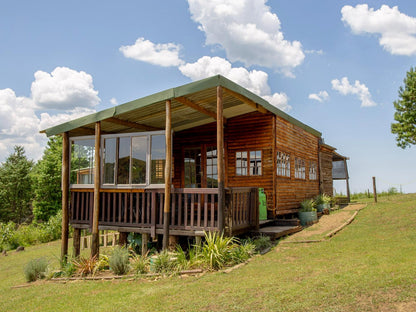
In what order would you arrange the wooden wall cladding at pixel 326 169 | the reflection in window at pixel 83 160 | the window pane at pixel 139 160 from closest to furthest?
the window pane at pixel 139 160 → the reflection in window at pixel 83 160 → the wooden wall cladding at pixel 326 169

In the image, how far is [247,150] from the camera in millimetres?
12891

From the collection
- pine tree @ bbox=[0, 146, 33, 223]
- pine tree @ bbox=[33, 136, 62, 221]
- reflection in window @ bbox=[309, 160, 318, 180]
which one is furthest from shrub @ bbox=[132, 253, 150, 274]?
pine tree @ bbox=[0, 146, 33, 223]

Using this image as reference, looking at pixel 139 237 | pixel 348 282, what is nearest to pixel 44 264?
pixel 139 237

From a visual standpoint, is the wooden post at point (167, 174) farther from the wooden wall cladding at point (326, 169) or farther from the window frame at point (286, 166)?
the wooden wall cladding at point (326, 169)

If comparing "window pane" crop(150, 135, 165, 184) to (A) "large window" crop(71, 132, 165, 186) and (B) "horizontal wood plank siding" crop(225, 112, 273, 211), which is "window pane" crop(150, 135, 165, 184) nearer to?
(A) "large window" crop(71, 132, 165, 186)

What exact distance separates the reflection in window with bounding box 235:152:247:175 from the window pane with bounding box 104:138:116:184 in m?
4.87

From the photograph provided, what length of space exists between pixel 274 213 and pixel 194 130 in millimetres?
4306

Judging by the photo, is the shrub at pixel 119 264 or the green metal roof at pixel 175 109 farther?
the green metal roof at pixel 175 109

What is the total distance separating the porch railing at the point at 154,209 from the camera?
838cm

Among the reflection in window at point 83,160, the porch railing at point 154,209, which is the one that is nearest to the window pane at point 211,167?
the porch railing at point 154,209

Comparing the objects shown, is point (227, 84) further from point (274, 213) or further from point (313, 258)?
point (274, 213)

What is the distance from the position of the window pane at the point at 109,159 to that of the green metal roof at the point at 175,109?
63 cm

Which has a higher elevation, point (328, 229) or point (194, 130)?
point (194, 130)

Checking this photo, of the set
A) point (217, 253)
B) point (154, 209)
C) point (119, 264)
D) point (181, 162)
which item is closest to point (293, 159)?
point (181, 162)
